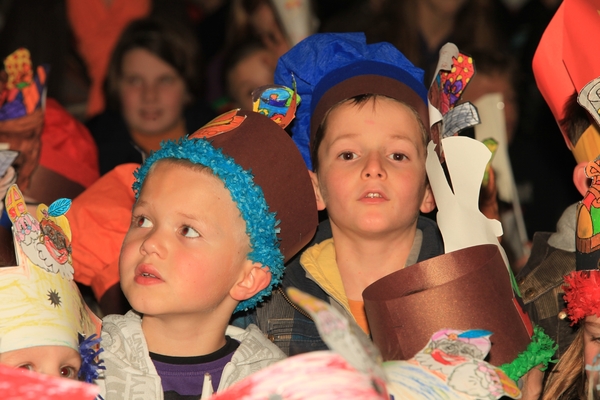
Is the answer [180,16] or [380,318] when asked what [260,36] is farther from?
[380,318]

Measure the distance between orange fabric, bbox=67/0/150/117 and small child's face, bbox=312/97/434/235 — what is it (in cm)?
211

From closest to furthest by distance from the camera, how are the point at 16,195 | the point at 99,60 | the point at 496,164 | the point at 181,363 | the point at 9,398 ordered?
the point at 9,398 → the point at 16,195 → the point at 181,363 → the point at 496,164 → the point at 99,60

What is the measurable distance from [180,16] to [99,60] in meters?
0.44

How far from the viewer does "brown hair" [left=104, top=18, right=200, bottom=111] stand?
359cm

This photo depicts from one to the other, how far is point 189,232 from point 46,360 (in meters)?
0.39

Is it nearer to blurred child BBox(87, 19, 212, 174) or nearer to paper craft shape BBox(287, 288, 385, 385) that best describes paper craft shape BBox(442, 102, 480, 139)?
paper craft shape BBox(287, 288, 385, 385)

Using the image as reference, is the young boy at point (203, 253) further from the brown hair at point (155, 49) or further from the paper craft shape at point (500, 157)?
the brown hair at point (155, 49)

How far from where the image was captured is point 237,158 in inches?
71.9

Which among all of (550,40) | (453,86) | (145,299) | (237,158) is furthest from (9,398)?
(550,40)

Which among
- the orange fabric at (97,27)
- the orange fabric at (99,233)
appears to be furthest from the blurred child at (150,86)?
the orange fabric at (99,233)

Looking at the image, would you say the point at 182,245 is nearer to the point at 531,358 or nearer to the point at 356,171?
the point at 356,171

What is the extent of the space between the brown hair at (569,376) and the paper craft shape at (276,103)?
33.3 inches

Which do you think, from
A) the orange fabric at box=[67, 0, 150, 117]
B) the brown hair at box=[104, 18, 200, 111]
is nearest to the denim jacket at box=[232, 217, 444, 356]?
the brown hair at box=[104, 18, 200, 111]

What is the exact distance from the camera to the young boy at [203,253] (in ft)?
5.71
